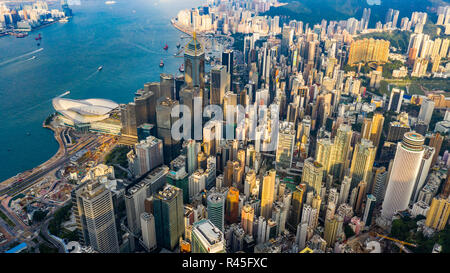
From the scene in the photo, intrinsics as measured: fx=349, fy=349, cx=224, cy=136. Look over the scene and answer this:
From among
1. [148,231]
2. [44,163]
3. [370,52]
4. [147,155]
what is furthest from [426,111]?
[44,163]

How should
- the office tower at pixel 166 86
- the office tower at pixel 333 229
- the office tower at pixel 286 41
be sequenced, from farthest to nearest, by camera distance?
the office tower at pixel 286 41 < the office tower at pixel 166 86 < the office tower at pixel 333 229

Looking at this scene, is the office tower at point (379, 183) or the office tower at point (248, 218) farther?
the office tower at point (379, 183)

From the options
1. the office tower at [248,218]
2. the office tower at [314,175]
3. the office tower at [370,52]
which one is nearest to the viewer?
the office tower at [248,218]

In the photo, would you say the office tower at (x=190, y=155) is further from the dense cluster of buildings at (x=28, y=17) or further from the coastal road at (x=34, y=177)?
the dense cluster of buildings at (x=28, y=17)

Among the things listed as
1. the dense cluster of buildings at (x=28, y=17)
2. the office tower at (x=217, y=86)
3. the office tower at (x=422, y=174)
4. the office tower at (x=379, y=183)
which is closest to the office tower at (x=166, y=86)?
the office tower at (x=217, y=86)

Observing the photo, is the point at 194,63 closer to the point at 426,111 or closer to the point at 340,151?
the point at 340,151
